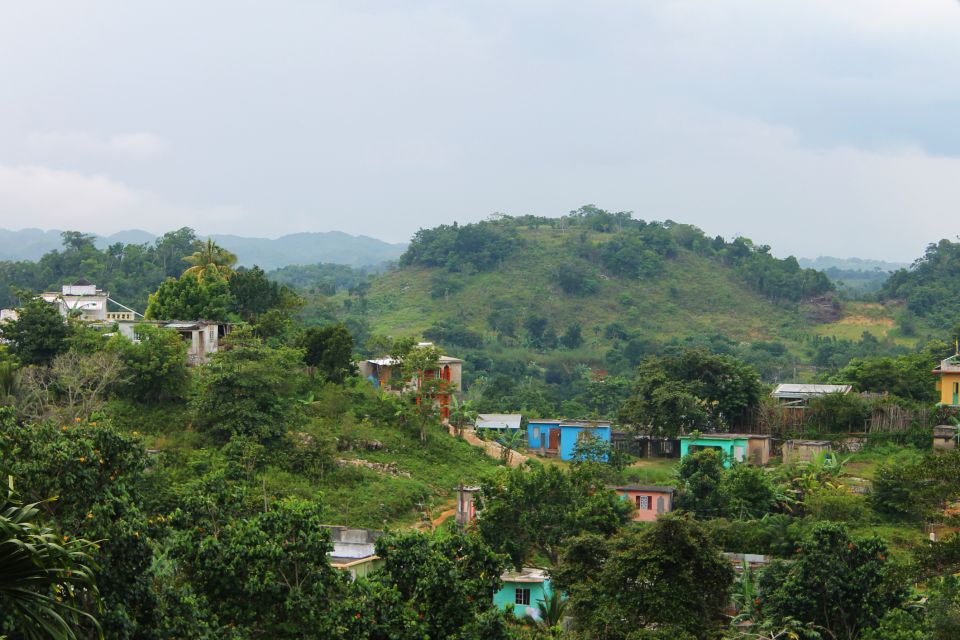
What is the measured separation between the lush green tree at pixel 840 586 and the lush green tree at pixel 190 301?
2167 cm

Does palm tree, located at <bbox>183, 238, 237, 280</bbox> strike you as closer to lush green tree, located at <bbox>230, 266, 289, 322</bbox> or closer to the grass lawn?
lush green tree, located at <bbox>230, 266, 289, 322</bbox>

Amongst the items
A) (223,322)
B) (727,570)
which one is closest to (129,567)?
(727,570)

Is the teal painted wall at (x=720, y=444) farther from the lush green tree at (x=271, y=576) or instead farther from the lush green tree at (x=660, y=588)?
the lush green tree at (x=271, y=576)

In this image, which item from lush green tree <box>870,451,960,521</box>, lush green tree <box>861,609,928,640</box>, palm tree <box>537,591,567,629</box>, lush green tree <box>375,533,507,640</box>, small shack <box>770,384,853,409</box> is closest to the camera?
lush green tree <box>375,533,507,640</box>

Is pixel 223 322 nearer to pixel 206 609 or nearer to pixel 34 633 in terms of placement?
pixel 206 609

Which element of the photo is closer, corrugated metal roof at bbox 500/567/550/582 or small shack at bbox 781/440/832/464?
corrugated metal roof at bbox 500/567/550/582

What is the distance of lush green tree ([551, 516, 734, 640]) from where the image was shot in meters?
17.1

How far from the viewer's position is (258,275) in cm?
3612

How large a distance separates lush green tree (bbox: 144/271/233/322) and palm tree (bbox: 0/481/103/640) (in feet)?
88.0

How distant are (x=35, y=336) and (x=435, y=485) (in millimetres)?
10986

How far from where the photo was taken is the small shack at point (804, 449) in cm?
3088

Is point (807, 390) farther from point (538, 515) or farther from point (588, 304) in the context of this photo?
point (588, 304)

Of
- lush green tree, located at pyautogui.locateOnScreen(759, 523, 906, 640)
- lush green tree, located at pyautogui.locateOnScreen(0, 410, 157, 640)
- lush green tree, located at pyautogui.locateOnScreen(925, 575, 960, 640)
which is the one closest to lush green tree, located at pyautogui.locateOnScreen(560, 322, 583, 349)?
lush green tree, located at pyautogui.locateOnScreen(759, 523, 906, 640)

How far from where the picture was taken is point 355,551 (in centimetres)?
2034
